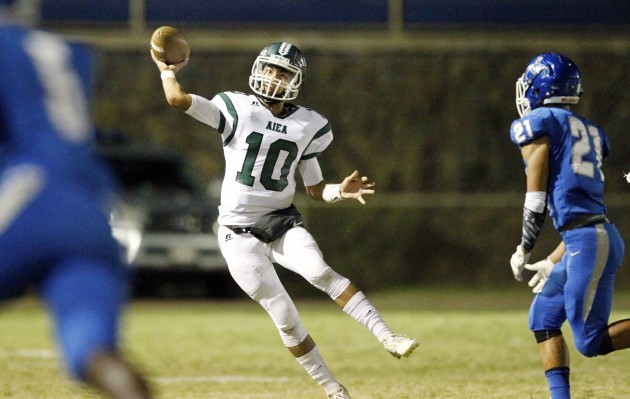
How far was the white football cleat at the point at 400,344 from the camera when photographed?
5.51 meters

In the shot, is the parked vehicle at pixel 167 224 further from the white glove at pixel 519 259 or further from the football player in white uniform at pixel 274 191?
the white glove at pixel 519 259

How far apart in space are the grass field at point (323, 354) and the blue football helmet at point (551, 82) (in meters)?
1.77

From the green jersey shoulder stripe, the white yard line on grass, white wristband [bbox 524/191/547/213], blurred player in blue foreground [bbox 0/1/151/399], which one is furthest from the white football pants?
blurred player in blue foreground [bbox 0/1/151/399]

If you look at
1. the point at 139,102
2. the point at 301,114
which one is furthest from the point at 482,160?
the point at 301,114

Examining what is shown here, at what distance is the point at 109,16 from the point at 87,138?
13371mm

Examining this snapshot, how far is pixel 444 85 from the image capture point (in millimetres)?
15992

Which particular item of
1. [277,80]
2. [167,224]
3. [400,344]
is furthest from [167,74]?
[167,224]

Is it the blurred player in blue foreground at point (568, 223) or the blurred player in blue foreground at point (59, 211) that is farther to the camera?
the blurred player in blue foreground at point (568, 223)

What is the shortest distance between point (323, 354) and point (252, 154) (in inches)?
117

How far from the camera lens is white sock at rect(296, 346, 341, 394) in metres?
5.88

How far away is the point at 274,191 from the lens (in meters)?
6.06

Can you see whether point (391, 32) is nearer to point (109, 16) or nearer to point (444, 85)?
point (444, 85)

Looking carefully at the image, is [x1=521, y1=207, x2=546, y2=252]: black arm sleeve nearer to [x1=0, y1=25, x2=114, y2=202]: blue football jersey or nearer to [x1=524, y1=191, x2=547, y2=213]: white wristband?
[x1=524, y1=191, x2=547, y2=213]: white wristband

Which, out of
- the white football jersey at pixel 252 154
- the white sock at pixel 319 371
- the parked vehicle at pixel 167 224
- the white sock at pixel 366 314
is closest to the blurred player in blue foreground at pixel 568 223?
the white sock at pixel 366 314
